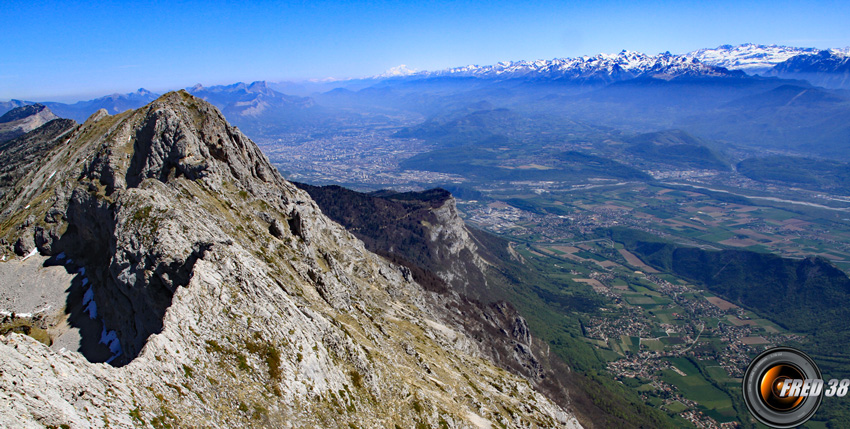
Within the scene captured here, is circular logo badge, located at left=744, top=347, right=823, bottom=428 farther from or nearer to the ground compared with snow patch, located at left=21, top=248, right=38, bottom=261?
nearer to the ground

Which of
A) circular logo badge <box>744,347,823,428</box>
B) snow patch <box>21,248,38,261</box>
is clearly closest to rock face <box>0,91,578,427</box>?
snow patch <box>21,248,38,261</box>

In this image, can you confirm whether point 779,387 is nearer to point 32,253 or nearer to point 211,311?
point 211,311

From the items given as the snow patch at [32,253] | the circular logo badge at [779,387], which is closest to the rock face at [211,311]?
the snow patch at [32,253]

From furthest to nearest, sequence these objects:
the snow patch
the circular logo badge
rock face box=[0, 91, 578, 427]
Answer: the snow patch
the circular logo badge
rock face box=[0, 91, 578, 427]

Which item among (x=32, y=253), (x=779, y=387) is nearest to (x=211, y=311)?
(x=779, y=387)

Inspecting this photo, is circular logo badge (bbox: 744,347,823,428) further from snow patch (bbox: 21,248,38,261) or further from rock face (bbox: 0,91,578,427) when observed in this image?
snow patch (bbox: 21,248,38,261)

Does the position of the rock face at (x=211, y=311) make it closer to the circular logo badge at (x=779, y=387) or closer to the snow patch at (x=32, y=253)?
the snow patch at (x=32, y=253)

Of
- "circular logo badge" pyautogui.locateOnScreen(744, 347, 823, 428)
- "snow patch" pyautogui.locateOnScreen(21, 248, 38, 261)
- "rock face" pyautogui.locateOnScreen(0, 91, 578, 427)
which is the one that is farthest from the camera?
"snow patch" pyautogui.locateOnScreen(21, 248, 38, 261)

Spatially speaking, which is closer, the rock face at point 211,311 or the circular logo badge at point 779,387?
the rock face at point 211,311
